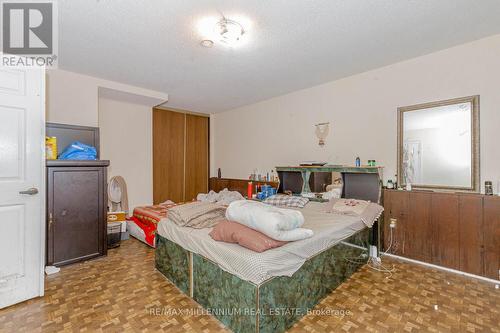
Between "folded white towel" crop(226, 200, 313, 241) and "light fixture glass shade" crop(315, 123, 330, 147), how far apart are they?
7.74 feet

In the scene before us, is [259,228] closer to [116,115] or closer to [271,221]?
[271,221]

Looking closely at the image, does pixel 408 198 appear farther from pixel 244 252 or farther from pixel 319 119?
pixel 244 252

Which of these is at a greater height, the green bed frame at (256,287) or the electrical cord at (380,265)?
the green bed frame at (256,287)

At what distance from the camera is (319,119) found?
13.2 ft

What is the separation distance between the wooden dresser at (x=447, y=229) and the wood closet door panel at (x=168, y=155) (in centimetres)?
433

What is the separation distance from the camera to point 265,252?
1661 mm

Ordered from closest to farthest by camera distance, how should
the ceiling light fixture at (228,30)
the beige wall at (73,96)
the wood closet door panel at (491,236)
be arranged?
the ceiling light fixture at (228,30)
the wood closet door panel at (491,236)
the beige wall at (73,96)

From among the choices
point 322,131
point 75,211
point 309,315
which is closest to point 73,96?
point 75,211

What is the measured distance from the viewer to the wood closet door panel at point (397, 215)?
9.82ft

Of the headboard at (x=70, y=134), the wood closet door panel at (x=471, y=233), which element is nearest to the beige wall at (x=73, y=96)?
the headboard at (x=70, y=134)

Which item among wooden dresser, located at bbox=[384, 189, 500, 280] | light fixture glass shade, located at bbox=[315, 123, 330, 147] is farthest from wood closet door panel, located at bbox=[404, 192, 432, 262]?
light fixture glass shade, located at bbox=[315, 123, 330, 147]

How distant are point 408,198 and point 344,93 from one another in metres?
1.78

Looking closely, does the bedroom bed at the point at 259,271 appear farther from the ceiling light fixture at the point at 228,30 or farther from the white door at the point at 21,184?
the ceiling light fixture at the point at 228,30

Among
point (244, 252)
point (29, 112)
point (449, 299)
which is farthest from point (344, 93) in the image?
point (29, 112)
